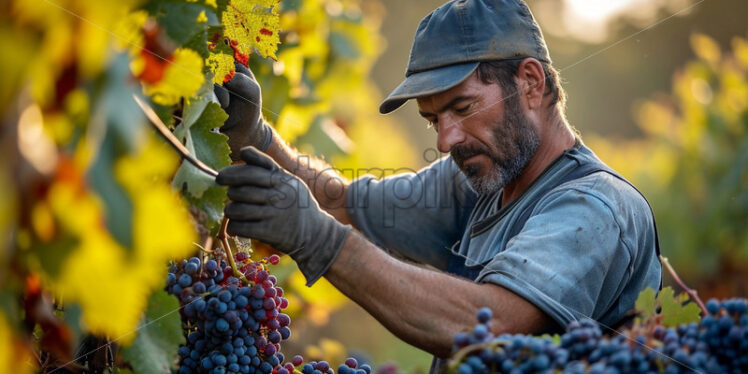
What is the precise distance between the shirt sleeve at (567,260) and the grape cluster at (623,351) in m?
0.56

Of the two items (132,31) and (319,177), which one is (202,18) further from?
(319,177)

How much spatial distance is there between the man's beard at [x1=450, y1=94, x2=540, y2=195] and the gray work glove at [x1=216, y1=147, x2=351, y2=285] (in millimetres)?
890

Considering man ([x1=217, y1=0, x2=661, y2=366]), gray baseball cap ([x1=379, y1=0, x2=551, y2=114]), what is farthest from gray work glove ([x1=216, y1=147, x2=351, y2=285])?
gray baseball cap ([x1=379, y1=0, x2=551, y2=114])

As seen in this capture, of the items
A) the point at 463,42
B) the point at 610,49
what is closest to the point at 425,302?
the point at 463,42

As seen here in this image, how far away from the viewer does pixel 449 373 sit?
45.4 inches

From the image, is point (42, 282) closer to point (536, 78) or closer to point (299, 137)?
point (536, 78)

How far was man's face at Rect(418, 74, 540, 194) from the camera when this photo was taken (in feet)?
7.99

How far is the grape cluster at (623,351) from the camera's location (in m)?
1.11

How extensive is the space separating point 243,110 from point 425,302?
3.08 feet

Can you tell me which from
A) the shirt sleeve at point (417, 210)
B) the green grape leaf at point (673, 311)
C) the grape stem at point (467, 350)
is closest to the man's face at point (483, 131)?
the shirt sleeve at point (417, 210)

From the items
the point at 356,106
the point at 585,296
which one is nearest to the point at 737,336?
the point at 585,296

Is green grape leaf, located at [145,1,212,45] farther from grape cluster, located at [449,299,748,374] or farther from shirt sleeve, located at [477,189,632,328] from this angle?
shirt sleeve, located at [477,189,632,328]

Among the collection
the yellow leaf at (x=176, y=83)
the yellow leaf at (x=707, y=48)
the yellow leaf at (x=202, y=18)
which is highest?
the yellow leaf at (x=202, y=18)

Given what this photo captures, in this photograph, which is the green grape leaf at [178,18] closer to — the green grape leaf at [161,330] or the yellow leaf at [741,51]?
the green grape leaf at [161,330]
